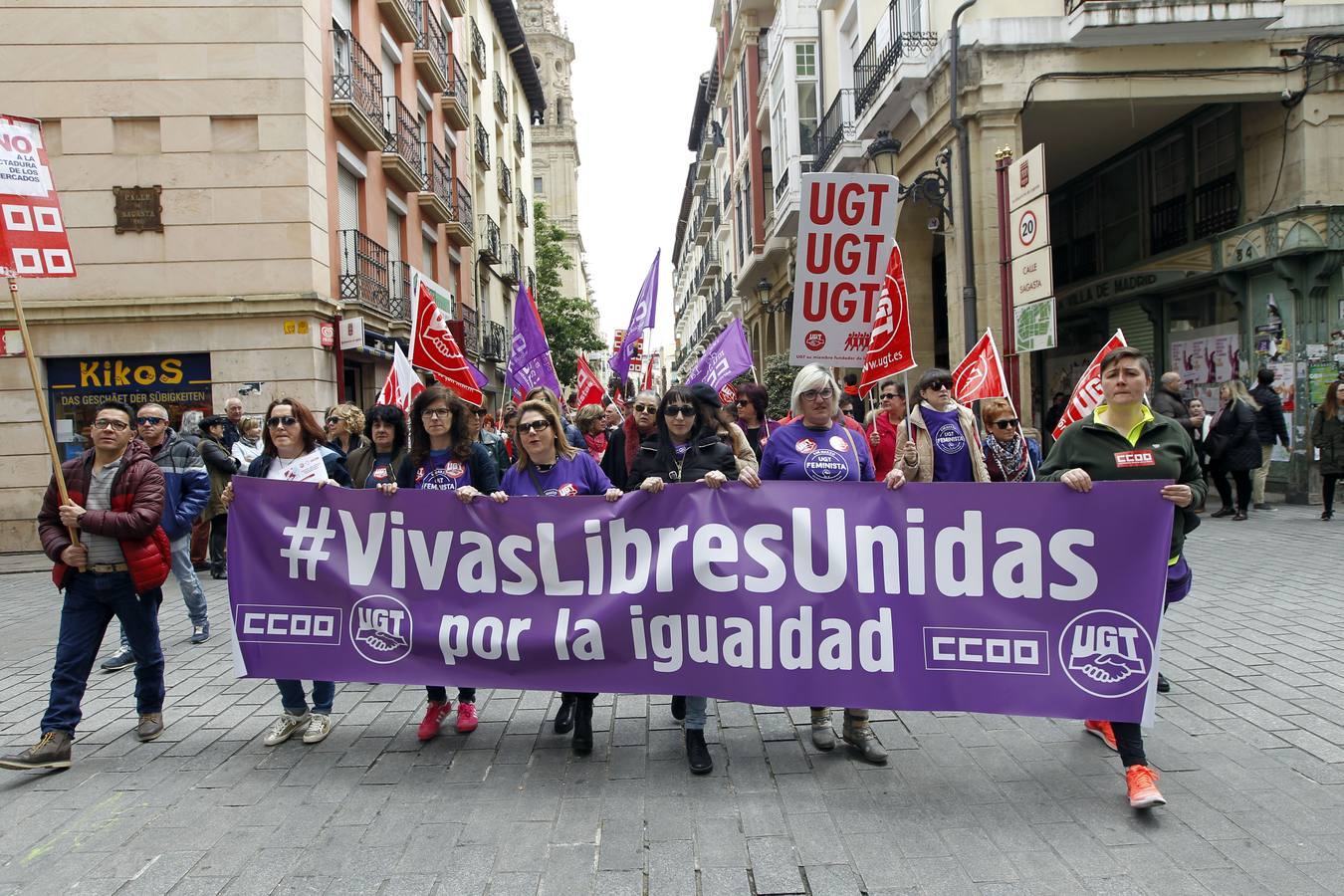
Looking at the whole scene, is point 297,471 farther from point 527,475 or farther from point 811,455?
point 811,455

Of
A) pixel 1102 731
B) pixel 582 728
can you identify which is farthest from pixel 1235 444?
pixel 582 728

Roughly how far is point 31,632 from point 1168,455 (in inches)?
337

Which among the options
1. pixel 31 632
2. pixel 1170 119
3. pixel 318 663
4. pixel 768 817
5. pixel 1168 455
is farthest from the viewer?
pixel 1170 119

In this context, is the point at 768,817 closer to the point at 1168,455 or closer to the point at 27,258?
the point at 1168,455

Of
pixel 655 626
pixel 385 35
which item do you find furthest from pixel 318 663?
pixel 385 35

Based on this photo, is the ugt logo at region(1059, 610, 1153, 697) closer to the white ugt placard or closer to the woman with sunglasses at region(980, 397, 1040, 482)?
the woman with sunglasses at region(980, 397, 1040, 482)

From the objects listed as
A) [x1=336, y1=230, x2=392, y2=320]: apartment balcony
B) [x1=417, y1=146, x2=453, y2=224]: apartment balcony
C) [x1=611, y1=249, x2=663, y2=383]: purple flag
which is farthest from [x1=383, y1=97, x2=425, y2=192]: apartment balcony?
[x1=611, y1=249, x2=663, y2=383]: purple flag

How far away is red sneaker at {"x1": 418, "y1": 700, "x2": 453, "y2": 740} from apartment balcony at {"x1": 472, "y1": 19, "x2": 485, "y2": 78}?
30.2 metres

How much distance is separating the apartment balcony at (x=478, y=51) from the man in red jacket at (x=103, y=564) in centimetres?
2937

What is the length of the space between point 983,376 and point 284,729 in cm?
631

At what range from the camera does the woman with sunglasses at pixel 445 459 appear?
4629 millimetres

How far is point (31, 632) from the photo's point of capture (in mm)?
7414

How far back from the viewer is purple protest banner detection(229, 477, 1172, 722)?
12.2 feet

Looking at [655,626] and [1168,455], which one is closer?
[1168,455]
